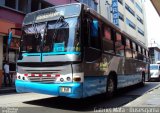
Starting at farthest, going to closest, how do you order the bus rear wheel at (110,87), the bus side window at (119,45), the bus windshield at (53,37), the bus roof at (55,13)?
the bus side window at (119,45)
the bus rear wheel at (110,87)
the bus roof at (55,13)
the bus windshield at (53,37)

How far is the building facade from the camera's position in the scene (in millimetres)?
40062

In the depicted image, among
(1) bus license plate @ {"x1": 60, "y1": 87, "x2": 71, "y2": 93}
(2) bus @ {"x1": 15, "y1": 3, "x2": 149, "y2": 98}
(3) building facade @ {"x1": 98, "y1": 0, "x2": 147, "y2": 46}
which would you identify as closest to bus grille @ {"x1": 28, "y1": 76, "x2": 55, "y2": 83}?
(2) bus @ {"x1": 15, "y1": 3, "x2": 149, "y2": 98}

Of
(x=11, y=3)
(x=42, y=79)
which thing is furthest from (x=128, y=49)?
(x=11, y=3)

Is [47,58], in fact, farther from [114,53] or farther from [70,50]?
[114,53]

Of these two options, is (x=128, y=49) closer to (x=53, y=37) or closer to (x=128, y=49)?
(x=128, y=49)

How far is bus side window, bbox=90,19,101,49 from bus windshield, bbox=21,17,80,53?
0.67 metres

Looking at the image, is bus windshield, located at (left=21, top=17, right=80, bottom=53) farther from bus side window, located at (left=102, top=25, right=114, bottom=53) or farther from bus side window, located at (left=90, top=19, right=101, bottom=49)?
bus side window, located at (left=102, top=25, right=114, bottom=53)

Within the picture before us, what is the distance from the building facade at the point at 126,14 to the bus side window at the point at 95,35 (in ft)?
88.1

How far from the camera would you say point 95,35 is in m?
10.1

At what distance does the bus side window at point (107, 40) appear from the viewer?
11.2m

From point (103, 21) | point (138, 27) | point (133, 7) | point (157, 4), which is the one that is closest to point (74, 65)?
point (103, 21)

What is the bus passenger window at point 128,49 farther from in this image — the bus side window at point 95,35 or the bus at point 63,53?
the bus side window at point 95,35

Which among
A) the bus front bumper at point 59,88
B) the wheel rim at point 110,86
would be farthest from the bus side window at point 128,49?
the bus front bumper at point 59,88

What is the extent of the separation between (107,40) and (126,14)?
41.7 meters
